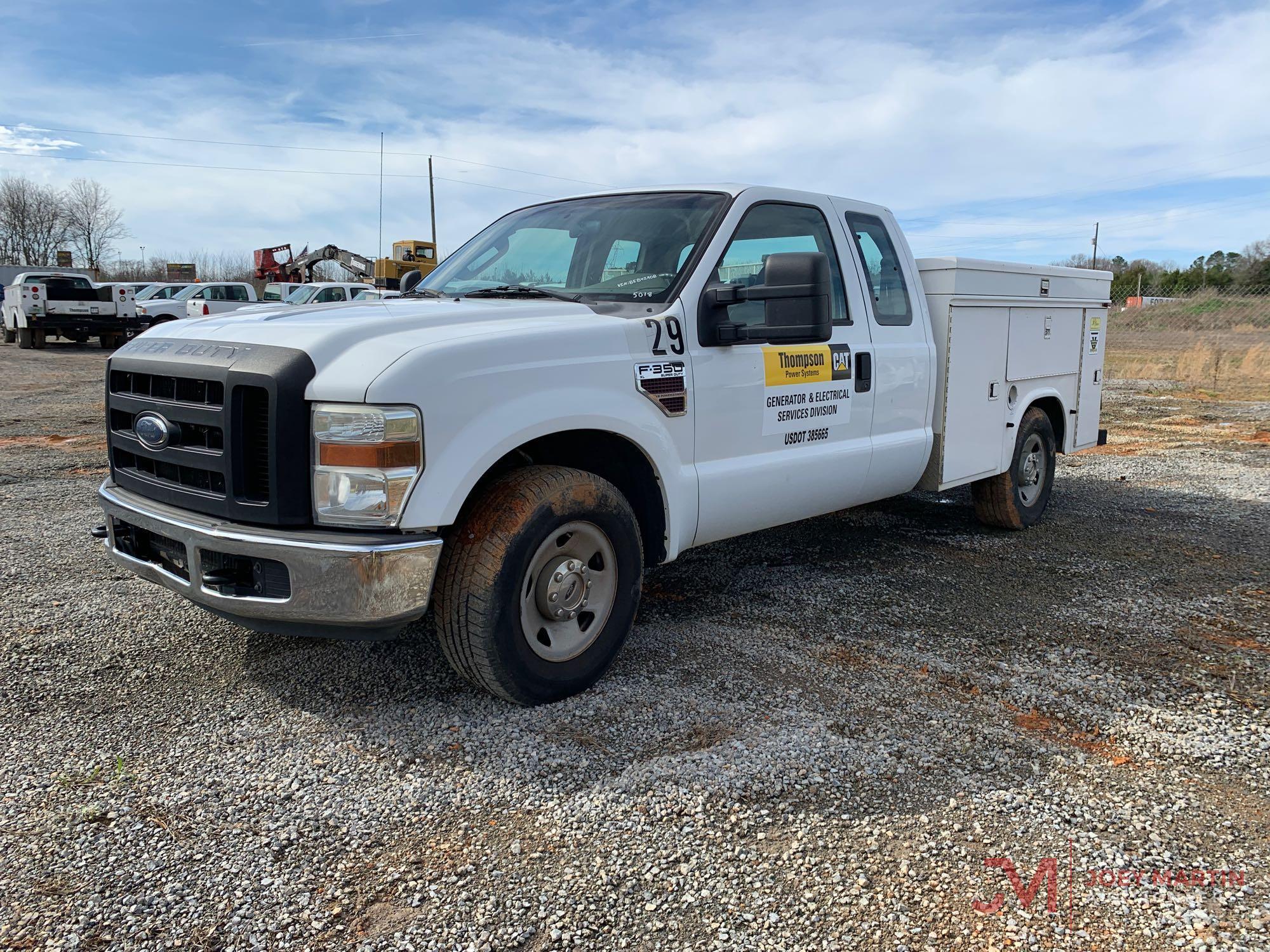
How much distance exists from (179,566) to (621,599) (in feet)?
5.11

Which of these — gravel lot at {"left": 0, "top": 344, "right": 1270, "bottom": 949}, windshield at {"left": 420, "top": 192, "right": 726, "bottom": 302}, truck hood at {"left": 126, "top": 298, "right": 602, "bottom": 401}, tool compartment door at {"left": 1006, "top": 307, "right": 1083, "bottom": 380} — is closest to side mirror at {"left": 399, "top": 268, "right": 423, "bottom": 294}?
windshield at {"left": 420, "top": 192, "right": 726, "bottom": 302}

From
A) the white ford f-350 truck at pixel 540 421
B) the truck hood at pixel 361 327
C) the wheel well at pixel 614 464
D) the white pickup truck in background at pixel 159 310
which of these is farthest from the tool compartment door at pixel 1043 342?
the white pickup truck in background at pixel 159 310

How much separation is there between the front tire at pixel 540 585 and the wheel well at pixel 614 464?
0.18 metres

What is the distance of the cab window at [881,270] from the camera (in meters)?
4.79

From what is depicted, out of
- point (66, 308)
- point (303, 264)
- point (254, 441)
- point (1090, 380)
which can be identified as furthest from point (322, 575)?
point (303, 264)

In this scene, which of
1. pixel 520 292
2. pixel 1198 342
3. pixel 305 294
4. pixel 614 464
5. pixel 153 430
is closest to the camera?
pixel 153 430

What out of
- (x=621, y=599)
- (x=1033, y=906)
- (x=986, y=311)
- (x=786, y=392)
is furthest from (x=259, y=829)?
(x=986, y=311)

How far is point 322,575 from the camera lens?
9.39 feet

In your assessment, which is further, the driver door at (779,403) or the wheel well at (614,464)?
the driver door at (779,403)

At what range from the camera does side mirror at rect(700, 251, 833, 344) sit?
142 inches

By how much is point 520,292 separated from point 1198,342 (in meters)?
21.1

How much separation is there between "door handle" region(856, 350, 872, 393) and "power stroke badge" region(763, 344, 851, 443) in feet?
0.25

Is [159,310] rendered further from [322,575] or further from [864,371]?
[322,575]

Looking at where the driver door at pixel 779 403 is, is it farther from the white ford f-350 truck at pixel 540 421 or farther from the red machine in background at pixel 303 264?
the red machine in background at pixel 303 264
